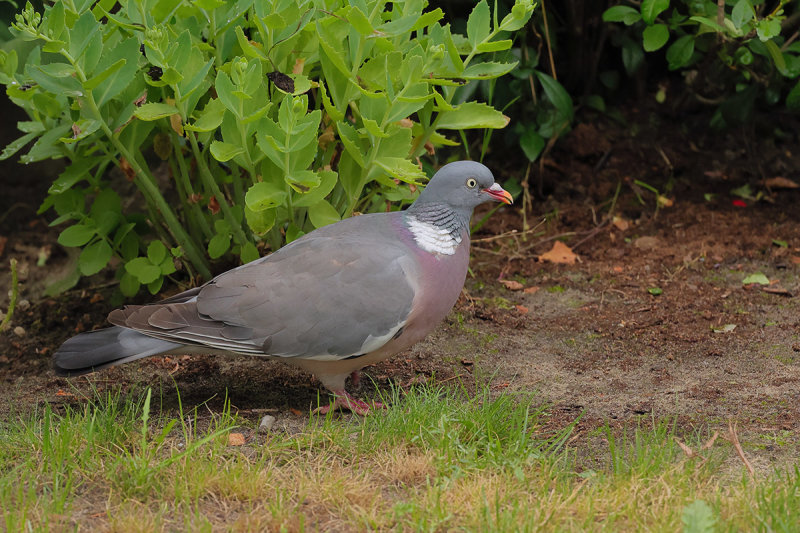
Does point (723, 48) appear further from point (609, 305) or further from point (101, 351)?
point (101, 351)

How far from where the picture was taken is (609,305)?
4102mm

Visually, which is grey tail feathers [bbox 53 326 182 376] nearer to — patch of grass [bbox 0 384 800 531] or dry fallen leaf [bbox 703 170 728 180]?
patch of grass [bbox 0 384 800 531]

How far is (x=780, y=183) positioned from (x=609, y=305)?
154 centimetres

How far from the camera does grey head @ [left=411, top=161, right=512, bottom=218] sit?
3.21 m

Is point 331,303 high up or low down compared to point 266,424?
up

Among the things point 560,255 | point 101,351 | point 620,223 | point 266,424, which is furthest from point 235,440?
point 620,223

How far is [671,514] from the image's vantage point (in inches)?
95.2

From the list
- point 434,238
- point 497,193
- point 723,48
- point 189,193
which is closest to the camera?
point 434,238

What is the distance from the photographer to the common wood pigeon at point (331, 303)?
10.00 ft

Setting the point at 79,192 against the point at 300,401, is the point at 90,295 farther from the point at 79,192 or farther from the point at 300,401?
the point at 300,401

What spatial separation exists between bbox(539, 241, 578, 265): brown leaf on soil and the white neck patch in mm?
1489

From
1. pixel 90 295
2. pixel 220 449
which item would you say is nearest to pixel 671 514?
pixel 220 449

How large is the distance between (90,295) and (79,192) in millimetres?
675

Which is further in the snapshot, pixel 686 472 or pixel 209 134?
pixel 209 134
